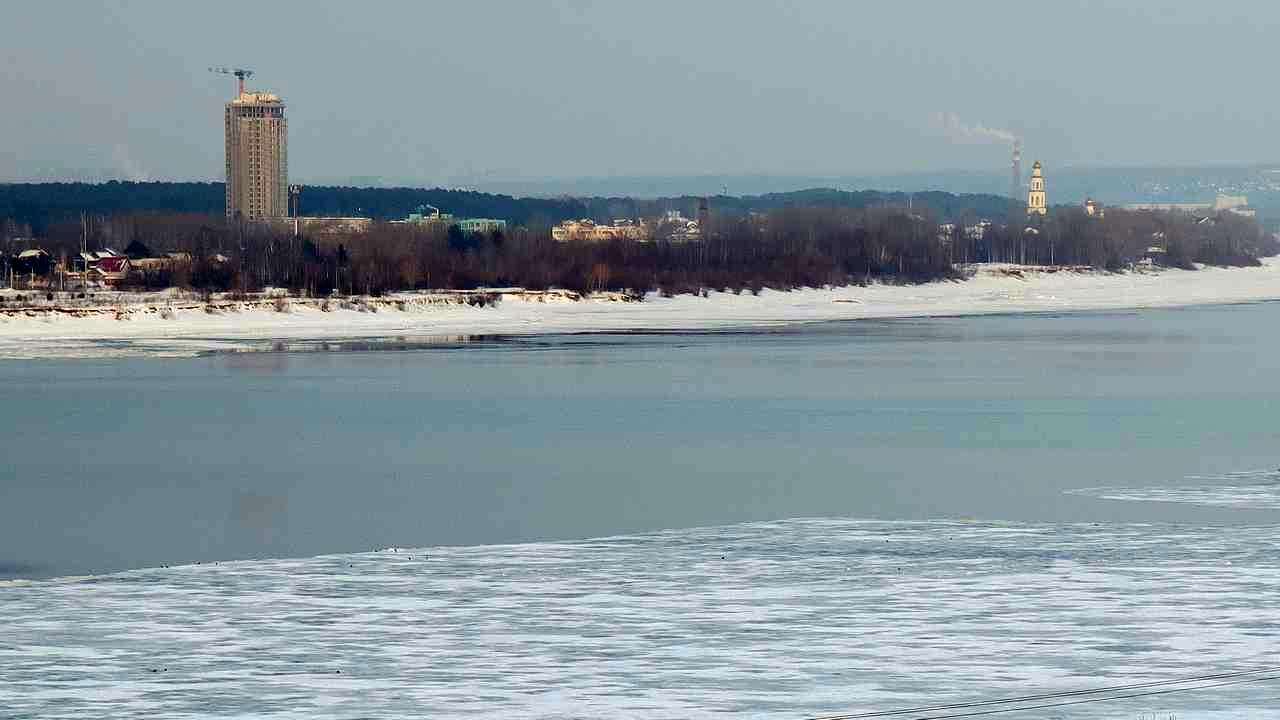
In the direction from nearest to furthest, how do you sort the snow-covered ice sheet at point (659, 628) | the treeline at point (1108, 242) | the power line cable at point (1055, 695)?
1. the power line cable at point (1055, 695)
2. the snow-covered ice sheet at point (659, 628)
3. the treeline at point (1108, 242)

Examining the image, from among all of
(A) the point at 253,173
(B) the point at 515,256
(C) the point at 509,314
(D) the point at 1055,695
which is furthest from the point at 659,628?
(A) the point at 253,173

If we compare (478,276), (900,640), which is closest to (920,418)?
(900,640)

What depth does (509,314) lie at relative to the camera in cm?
6397

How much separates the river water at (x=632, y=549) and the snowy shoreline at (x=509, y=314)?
18.8 metres

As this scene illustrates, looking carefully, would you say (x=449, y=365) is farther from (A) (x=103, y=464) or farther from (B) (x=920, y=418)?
(A) (x=103, y=464)

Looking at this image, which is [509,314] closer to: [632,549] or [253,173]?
[632,549]

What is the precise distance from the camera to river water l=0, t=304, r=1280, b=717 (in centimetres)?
888

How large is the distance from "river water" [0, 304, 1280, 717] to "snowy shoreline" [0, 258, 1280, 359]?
61.8ft

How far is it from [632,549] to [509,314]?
51.2 m

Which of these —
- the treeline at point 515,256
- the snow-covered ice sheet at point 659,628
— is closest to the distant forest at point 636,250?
the treeline at point 515,256

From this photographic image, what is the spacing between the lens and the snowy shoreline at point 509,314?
4719 centimetres

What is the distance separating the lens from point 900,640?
Result: 32.0 ft

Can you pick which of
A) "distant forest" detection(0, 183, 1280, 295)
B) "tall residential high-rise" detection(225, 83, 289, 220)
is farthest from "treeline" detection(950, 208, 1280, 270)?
"tall residential high-rise" detection(225, 83, 289, 220)

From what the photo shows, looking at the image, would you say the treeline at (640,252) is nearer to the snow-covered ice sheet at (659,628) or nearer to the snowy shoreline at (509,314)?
the snowy shoreline at (509,314)
